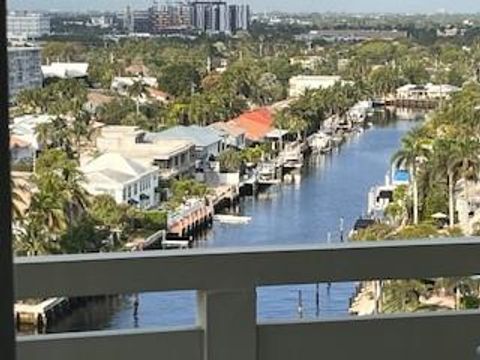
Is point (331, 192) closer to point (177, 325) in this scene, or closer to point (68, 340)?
point (177, 325)

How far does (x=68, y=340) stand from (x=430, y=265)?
819 millimetres

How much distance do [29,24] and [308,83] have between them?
26.2 inches

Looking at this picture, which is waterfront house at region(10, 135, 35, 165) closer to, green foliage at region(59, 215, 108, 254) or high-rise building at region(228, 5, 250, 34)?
green foliage at region(59, 215, 108, 254)

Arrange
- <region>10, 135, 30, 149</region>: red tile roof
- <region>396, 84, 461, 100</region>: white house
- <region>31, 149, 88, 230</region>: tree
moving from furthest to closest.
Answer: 1. <region>396, 84, 461, 100</region>: white house
2. <region>31, 149, 88, 230</region>: tree
3. <region>10, 135, 30, 149</region>: red tile roof

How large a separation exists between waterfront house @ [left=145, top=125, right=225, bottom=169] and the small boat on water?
0.13 metres

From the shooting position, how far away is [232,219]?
201 centimetres

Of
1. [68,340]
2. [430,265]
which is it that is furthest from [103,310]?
[430,265]

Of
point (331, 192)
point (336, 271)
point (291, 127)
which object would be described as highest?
point (291, 127)

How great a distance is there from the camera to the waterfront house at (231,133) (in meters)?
2.09

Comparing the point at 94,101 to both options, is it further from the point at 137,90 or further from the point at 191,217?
the point at 191,217

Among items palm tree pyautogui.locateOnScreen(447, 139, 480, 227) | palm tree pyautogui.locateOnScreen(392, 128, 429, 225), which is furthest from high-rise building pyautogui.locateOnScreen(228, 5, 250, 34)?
palm tree pyautogui.locateOnScreen(447, 139, 480, 227)

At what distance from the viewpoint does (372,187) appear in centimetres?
209

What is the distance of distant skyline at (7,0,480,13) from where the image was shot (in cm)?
204

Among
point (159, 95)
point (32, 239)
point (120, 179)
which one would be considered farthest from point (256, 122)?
point (32, 239)
